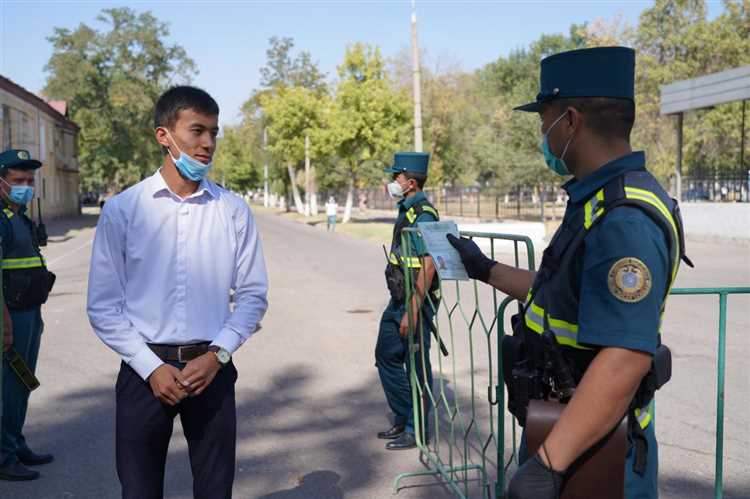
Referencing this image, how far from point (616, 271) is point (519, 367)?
559mm

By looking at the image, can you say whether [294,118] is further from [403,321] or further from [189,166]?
[189,166]

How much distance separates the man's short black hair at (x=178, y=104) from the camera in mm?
2898

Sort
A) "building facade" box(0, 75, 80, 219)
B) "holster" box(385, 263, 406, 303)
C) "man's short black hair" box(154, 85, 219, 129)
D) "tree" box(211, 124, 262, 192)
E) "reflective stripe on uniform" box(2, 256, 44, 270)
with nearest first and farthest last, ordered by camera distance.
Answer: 1. "man's short black hair" box(154, 85, 219, 129)
2. "reflective stripe on uniform" box(2, 256, 44, 270)
3. "holster" box(385, 263, 406, 303)
4. "building facade" box(0, 75, 80, 219)
5. "tree" box(211, 124, 262, 192)

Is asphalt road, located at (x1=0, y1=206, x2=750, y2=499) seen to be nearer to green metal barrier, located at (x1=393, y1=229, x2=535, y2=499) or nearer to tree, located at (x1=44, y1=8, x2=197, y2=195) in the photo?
green metal barrier, located at (x1=393, y1=229, x2=535, y2=499)

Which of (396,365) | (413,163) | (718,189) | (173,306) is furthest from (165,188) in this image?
(718,189)

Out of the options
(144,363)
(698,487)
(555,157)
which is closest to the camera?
(555,157)

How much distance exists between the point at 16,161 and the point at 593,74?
412 centimetres

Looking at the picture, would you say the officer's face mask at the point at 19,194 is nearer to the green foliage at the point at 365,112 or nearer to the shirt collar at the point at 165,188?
the shirt collar at the point at 165,188

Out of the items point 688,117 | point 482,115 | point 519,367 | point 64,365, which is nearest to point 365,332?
point 64,365

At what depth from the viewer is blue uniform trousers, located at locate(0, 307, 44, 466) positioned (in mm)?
4430

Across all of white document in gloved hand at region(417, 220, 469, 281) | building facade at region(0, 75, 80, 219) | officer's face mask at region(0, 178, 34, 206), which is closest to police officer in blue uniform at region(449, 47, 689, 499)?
white document in gloved hand at region(417, 220, 469, 281)

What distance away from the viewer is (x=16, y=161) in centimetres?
487

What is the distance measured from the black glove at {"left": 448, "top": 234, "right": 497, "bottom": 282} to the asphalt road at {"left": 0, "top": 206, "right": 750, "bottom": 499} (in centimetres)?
106

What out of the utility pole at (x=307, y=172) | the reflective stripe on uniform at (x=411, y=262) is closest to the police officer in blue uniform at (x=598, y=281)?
the reflective stripe on uniform at (x=411, y=262)
